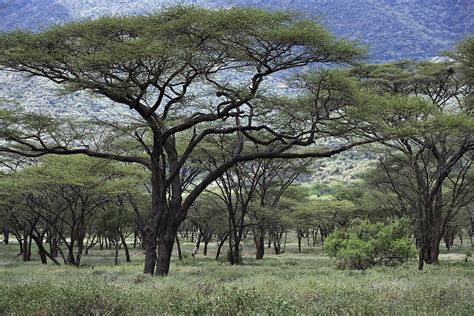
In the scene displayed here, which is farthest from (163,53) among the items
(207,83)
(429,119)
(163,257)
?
(429,119)

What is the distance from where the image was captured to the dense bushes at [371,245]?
2280 centimetres

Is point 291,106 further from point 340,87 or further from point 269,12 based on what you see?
point 269,12

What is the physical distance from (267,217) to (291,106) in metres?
14.7

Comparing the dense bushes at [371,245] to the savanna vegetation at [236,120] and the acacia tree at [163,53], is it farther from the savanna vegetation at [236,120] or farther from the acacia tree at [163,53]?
the acacia tree at [163,53]

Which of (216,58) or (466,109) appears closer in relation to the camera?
(216,58)

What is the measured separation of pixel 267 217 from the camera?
34.1 meters

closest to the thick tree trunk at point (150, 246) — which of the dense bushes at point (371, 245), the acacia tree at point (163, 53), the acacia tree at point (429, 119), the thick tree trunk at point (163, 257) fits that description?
the acacia tree at point (163, 53)

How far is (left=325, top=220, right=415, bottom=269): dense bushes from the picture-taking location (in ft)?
74.8

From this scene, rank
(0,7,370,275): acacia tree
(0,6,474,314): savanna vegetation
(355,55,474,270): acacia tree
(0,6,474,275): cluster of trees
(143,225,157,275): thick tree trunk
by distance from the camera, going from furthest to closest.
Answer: (355,55,474,270): acacia tree
(143,225,157,275): thick tree trunk
(0,6,474,275): cluster of trees
(0,7,370,275): acacia tree
(0,6,474,314): savanna vegetation

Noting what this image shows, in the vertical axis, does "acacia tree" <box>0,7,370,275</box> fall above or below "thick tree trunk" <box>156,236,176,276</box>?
above

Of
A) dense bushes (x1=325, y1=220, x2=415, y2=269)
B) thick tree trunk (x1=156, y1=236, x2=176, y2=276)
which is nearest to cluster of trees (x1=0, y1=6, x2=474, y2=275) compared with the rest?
thick tree trunk (x1=156, y1=236, x2=176, y2=276)

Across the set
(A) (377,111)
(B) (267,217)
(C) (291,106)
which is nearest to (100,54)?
(C) (291,106)

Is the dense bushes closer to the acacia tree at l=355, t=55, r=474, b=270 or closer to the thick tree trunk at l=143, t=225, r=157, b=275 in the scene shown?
the acacia tree at l=355, t=55, r=474, b=270

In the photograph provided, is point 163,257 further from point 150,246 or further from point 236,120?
point 236,120
